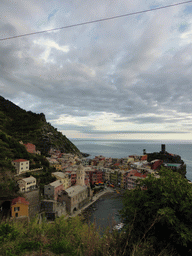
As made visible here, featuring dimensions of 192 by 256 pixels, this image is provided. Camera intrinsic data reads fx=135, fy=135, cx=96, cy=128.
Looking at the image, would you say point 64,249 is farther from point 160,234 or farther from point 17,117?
point 17,117

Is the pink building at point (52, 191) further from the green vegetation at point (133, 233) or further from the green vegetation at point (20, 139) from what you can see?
the green vegetation at point (133, 233)

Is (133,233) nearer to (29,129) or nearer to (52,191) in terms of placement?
(52,191)

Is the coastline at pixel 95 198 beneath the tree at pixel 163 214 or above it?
beneath

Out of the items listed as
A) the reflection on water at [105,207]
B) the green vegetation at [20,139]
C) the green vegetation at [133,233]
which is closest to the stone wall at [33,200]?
the green vegetation at [20,139]

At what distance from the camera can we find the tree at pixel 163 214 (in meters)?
5.78

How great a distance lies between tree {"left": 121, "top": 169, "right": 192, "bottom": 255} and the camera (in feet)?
19.0

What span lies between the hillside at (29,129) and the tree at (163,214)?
5137 cm

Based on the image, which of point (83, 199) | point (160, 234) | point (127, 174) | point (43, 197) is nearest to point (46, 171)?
point (43, 197)

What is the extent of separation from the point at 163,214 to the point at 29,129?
7721cm

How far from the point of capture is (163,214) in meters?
5.95

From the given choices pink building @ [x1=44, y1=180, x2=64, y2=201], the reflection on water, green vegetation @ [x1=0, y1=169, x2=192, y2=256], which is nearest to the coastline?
the reflection on water

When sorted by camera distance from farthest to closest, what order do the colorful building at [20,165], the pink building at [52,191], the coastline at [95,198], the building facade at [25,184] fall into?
the colorful building at [20,165]
the pink building at [52,191]
the coastline at [95,198]
the building facade at [25,184]

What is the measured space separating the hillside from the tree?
51369 millimetres

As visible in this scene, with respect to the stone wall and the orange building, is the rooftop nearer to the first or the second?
the stone wall
